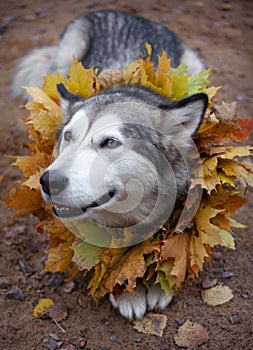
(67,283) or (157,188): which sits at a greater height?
(157,188)

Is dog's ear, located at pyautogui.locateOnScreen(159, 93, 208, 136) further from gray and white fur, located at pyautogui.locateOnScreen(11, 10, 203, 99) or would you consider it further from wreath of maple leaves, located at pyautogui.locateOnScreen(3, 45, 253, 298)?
gray and white fur, located at pyautogui.locateOnScreen(11, 10, 203, 99)

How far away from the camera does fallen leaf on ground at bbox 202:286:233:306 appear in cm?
334

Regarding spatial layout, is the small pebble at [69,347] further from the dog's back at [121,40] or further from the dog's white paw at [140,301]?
the dog's back at [121,40]

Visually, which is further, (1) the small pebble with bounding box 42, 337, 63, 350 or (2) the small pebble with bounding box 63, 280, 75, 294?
(2) the small pebble with bounding box 63, 280, 75, 294

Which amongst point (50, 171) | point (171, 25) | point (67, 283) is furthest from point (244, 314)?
point (171, 25)

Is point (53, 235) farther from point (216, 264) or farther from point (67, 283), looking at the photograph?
point (216, 264)

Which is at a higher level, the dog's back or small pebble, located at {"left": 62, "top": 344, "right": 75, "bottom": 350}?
the dog's back

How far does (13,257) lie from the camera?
3.84 m

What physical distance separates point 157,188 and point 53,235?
87 centimetres

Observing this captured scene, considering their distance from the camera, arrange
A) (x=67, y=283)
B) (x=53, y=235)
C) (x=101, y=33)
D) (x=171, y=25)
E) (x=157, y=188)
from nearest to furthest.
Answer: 1. (x=157, y=188)
2. (x=53, y=235)
3. (x=67, y=283)
4. (x=101, y=33)
5. (x=171, y=25)

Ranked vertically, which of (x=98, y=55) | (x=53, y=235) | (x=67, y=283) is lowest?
(x=67, y=283)

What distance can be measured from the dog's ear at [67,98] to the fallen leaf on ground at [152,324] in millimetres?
1587

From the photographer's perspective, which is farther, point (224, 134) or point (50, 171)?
point (224, 134)

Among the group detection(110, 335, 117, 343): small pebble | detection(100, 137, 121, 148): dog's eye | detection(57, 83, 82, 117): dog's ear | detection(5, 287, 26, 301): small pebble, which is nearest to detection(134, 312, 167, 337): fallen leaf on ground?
detection(110, 335, 117, 343): small pebble
